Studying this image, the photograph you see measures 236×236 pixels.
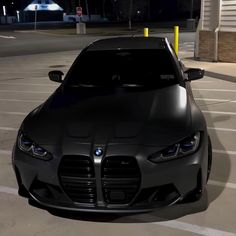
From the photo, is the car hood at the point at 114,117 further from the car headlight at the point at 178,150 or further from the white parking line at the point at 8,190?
the white parking line at the point at 8,190

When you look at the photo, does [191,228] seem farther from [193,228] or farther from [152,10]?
[152,10]

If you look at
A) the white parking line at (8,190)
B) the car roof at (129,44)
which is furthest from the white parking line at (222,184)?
the white parking line at (8,190)

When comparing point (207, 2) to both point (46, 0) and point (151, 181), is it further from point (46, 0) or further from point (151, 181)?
point (46, 0)

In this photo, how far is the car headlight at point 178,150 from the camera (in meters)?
3.76

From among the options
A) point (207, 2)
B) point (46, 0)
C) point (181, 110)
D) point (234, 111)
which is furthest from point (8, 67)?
point (46, 0)

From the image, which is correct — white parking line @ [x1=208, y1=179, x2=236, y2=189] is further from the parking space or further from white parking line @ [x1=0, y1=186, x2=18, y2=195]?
white parking line @ [x1=0, y1=186, x2=18, y2=195]

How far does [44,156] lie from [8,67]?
14192mm

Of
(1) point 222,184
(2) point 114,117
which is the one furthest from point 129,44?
(1) point 222,184

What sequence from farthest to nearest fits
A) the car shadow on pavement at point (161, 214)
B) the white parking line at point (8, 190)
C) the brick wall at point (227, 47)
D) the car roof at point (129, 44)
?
the brick wall at point (227, 47) → the car roof at point (129, 44) → the white parking line at point (8, 190) → the car shadow on pavement at point (161, 214)

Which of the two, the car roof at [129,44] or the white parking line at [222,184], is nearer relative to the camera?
the white parking line at [222,184]

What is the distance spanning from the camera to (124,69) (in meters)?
5.55

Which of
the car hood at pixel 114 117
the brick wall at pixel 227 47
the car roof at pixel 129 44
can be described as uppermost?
the car roof at pixel 129 44

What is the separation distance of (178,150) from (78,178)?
89 centimetres

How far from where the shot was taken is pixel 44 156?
12.8ft
